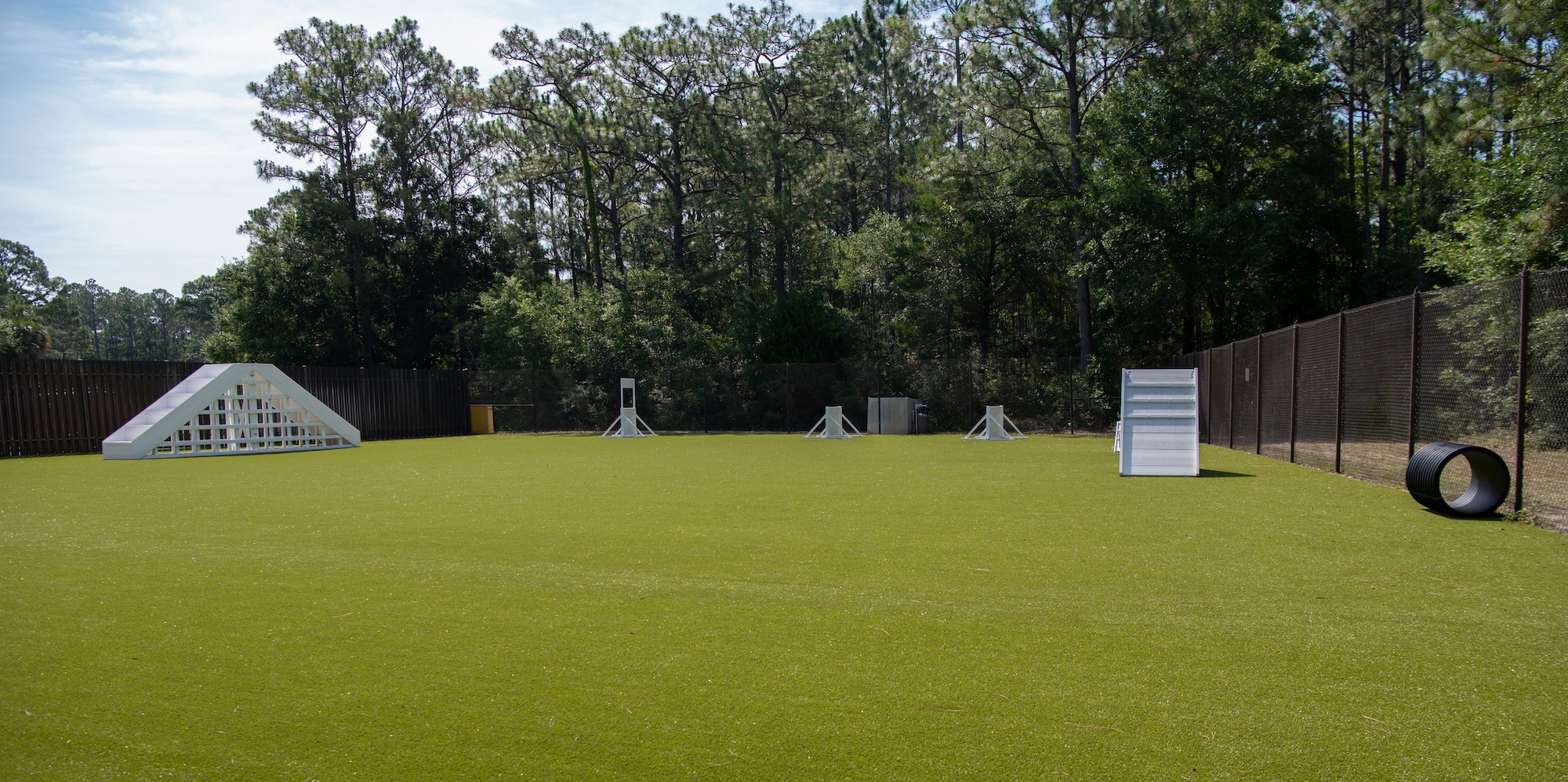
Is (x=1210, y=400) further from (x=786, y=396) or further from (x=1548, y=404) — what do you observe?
(x=786, y=396)

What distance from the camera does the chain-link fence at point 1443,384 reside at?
754cm

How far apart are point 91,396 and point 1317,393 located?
23465 millimetres

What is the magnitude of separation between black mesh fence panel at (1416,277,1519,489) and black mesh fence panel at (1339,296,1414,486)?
0.39m

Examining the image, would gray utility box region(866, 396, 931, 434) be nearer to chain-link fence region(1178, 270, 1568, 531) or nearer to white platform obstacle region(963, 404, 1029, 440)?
white platform obstacle region(963, 404, 1029, 440)

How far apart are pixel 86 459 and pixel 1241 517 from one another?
746 inches

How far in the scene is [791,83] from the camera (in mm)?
32531

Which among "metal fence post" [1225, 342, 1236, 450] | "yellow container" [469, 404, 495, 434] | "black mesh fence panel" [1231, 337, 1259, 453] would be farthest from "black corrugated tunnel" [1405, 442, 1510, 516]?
"yellow container" [469, 404, 495, 434]

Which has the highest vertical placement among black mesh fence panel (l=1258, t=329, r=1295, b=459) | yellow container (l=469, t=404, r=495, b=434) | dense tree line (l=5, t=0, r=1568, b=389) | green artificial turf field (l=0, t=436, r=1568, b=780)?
dense tree line (l=5, t=0, r=1568, b=389)

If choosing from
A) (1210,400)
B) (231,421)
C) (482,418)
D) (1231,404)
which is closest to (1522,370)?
(1231,404)

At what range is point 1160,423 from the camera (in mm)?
11664

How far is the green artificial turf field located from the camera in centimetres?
271

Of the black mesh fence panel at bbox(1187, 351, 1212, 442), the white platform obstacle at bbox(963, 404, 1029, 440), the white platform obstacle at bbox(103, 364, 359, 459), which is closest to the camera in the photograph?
the white platform obstacle at bbox(103, 364, 359, 459)

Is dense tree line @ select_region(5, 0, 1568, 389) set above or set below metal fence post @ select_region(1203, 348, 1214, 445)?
above

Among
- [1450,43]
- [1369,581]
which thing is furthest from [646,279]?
[1369,581]
